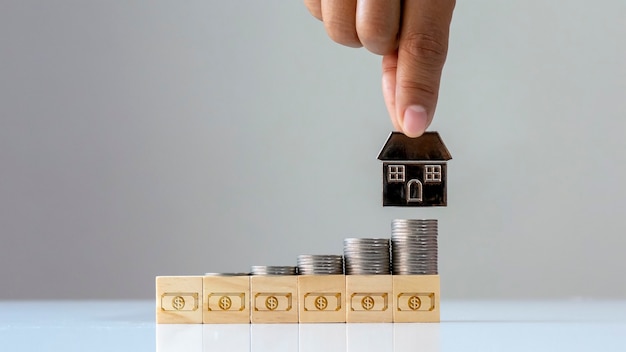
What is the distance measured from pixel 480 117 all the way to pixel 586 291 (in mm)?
1379

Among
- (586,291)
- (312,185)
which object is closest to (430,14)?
(312,185)

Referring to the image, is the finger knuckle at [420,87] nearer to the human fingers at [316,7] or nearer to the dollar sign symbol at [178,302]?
the human fingers at [316,7]

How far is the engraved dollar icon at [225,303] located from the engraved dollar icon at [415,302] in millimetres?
541

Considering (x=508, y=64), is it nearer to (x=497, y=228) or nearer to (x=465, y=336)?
(x=497, y=228)

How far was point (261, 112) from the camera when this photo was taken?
676 cm

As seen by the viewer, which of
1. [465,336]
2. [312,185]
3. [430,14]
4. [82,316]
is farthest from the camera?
[312,185]

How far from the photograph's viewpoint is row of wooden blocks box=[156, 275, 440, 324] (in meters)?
2.99

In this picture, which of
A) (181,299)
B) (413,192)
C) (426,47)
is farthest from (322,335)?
(426,47)

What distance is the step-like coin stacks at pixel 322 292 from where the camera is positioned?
9.81ft

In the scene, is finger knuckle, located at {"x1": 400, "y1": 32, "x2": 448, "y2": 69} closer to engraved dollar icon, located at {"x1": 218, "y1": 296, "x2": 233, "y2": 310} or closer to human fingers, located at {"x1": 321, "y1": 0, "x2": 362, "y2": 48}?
human fingers, located at {"x1": 321, "y1": 0, "x2": 362, "y2": 48}

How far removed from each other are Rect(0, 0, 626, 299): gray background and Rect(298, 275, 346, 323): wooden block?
3529mm

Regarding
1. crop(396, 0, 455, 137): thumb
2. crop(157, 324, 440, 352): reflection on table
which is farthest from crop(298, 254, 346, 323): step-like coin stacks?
crop(396, 0, 455, 137): thumb

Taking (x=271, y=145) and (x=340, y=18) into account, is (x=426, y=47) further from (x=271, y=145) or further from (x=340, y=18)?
(x=271, y=145)

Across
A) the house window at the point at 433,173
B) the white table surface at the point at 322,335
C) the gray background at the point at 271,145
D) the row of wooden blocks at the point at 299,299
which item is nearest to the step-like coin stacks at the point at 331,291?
the row of wooden blocks at the point at 299,299
